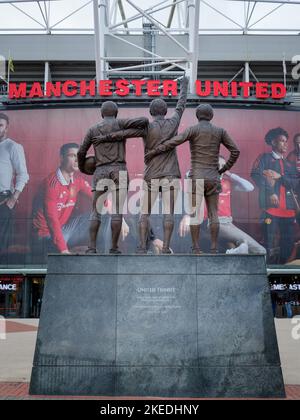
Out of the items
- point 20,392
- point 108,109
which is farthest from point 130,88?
point 20,392

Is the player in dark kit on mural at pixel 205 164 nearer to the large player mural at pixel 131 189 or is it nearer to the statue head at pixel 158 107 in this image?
the statue head at pixel 158 107

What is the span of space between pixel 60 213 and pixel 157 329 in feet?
94.6

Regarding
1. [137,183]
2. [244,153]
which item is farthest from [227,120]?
[137,183]

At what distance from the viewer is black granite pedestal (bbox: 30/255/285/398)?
305 inches

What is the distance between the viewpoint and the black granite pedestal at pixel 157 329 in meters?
7.75

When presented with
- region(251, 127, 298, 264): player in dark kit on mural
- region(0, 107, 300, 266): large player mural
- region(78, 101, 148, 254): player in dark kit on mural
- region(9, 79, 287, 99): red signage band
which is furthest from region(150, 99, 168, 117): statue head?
region(9, 79, 287, 99): red signage band

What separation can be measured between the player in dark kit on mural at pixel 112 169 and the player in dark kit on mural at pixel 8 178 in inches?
1109

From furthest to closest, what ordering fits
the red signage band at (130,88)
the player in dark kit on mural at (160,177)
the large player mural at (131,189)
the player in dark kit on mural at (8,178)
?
the red signage band at (130,88) < the player in dark kit on mural at (8,178) < the large player mural at (131,189) < the player in dark kit on mural at (160,177)

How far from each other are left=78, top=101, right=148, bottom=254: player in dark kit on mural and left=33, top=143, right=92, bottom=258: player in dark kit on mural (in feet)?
87.0

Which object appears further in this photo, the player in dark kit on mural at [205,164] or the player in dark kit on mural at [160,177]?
the player in dark kit on mural at [205,164]

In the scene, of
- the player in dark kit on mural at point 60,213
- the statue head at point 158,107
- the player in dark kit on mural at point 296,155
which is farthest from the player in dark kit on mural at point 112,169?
the player in dark kit on mural at point 296,155

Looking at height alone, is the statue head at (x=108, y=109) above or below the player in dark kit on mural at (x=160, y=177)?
above

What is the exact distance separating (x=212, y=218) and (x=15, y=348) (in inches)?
304
